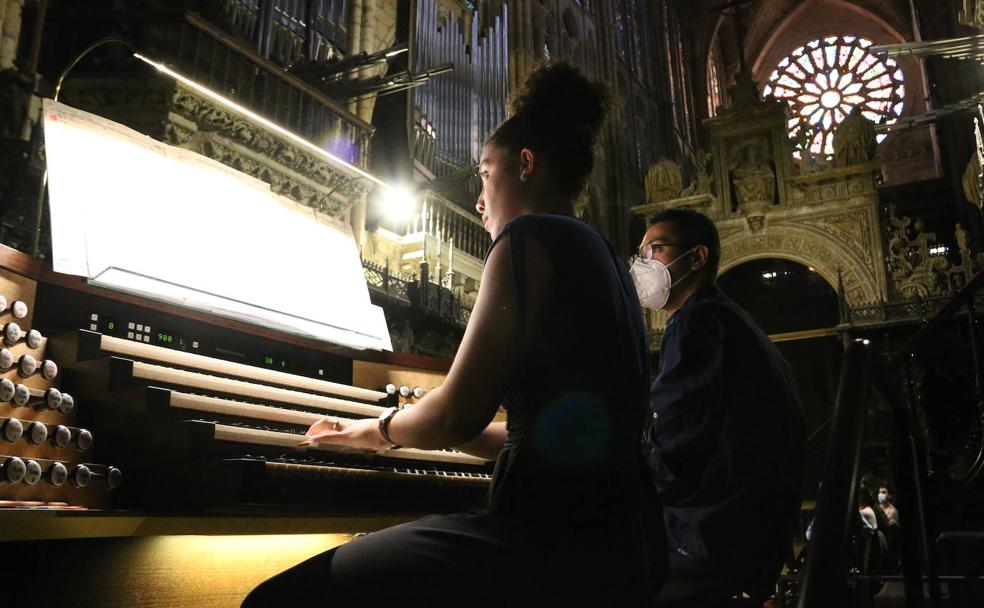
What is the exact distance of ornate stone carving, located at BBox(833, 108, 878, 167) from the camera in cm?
1210

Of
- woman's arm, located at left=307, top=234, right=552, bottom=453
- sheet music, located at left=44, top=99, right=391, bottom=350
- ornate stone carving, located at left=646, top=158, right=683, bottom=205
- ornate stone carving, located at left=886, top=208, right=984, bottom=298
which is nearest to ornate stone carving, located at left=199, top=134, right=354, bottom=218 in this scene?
sheet music, located at left=44, top=99, right=391, bottom=350

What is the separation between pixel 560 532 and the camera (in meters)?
1.12

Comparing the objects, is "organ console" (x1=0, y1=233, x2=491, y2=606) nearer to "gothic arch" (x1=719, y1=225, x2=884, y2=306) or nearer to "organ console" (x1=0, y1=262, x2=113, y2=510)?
"organ console" (x1=0, y1=262, x2=113, y2=510)

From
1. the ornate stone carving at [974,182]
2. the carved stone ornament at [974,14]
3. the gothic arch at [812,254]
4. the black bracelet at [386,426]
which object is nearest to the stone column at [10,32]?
the black bracelet at [386,426]

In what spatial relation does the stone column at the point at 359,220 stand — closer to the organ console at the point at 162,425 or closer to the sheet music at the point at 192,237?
the sheet music at the point at 192,237

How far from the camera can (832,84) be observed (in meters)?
21.7

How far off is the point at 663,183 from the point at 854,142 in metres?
3.00

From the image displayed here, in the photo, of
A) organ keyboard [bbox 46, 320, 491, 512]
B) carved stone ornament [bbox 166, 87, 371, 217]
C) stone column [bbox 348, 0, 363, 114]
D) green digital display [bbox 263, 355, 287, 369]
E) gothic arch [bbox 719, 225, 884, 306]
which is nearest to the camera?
organ keyboard [bbox 46, 320, 491, 512]

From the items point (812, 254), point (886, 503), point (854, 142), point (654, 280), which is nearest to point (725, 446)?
point (654, 280)

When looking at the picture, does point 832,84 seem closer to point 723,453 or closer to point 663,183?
point 663,183

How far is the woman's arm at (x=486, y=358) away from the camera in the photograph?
1186 millimetres

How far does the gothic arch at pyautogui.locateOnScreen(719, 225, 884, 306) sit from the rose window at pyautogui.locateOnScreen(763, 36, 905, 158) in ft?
30.3

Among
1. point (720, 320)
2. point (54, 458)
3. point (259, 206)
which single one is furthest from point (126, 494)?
point (720, 320)

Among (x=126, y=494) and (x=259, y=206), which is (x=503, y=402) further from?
(x=259, y=206)
